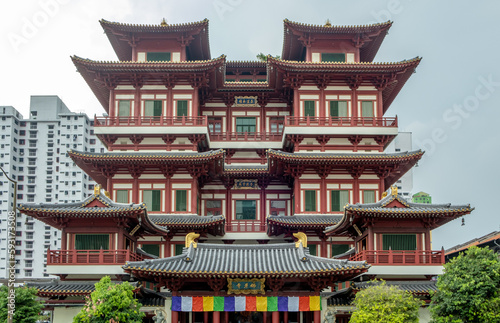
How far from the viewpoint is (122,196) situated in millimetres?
37375

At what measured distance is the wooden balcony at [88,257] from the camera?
96.5 feet

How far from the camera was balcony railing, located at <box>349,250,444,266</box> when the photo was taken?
30234 millimetres

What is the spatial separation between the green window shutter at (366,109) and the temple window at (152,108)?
15508mm

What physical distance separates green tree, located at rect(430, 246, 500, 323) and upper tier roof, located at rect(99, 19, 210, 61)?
82.8ft

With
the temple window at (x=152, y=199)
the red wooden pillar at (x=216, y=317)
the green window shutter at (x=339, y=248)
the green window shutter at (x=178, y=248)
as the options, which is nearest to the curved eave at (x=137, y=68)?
the temple window at (x=152, y=199)

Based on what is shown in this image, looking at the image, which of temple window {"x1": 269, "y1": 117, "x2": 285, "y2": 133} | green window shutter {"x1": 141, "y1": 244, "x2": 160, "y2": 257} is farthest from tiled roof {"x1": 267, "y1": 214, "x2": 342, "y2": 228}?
temple window {"x1": 269, "y1": 117, "x2": 285, "y2": 133}

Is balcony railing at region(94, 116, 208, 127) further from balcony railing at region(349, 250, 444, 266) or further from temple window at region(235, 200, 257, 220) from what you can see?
balcony railing at region(349, 250, 444, 266)

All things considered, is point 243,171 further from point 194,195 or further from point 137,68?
point 137,68

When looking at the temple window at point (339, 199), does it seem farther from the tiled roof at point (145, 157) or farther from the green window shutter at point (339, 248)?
the tiled roof at point (145, 157)

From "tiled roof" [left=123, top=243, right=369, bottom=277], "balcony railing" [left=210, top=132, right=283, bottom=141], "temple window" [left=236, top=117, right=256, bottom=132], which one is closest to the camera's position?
"tiled roof" [left=123, top=243, right=369, bottom=277]

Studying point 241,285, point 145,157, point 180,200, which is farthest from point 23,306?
point 180,200

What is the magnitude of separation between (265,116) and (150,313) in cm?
2034

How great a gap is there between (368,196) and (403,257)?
8.18m

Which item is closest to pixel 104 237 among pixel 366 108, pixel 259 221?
pixel 259 221
